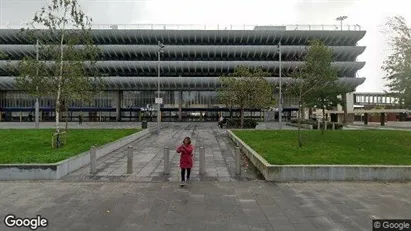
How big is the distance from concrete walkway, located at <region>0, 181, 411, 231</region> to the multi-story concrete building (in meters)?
51.8

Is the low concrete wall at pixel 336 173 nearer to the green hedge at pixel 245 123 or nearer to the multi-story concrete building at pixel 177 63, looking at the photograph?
the green hedge at pixel 245 123

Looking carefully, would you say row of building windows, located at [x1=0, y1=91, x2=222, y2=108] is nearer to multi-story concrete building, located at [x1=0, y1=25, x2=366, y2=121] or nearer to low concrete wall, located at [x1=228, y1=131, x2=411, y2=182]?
multi-story concrete building, located at [x1=0, y1=25, x2=366, y2=121]

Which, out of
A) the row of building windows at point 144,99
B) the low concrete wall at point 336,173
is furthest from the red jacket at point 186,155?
the row of building windows at point 144,99

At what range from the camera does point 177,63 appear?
61.2m

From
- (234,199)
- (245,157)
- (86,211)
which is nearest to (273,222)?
(234,199)

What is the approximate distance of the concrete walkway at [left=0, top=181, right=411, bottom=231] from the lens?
20.1ft

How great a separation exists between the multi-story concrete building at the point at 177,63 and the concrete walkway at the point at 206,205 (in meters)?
51.8

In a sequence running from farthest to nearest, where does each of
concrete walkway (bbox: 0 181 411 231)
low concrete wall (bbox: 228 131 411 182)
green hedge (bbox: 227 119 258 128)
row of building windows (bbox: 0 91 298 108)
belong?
row of building windows (bbox: 0 91 298 108), green hedge (bbox: 227 119 258 128), low concrete wall (bbox: 228 131 411 182), concrete walkway (bbox: 0 181 411 231)

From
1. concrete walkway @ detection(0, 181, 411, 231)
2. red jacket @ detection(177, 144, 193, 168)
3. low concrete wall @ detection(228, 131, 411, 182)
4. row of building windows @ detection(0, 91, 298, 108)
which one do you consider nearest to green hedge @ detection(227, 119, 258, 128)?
low concrete wall @ detection(228, 131, 411, 182)

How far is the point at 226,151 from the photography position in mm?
16438

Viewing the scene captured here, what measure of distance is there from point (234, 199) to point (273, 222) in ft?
5.49

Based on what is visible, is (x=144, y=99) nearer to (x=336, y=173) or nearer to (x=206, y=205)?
(x=336, y=173)

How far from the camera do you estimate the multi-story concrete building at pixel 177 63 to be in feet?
199

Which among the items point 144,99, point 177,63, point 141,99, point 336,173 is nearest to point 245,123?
point 336,173
